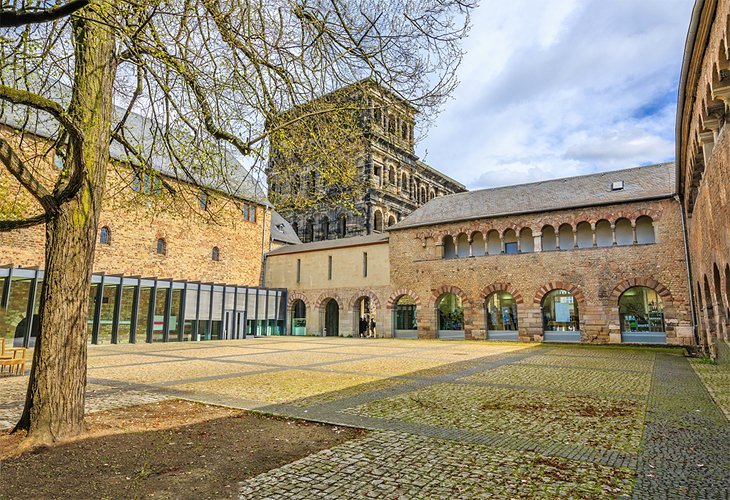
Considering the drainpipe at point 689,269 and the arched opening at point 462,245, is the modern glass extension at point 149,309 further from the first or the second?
the drainpipe at point 689,269

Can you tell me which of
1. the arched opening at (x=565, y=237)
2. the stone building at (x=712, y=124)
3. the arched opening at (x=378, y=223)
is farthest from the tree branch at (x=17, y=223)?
the arched opening at (x=378, y=223)

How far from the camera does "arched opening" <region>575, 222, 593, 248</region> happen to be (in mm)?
21781

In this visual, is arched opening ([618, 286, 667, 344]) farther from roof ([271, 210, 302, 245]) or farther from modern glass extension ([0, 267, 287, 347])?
roof ([271, 210, 302, 245])

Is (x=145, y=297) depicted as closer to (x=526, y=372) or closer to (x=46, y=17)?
(x=526, y=372)

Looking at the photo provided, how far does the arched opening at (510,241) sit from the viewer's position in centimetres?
2381

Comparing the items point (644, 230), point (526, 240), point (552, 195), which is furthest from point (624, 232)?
point (526, 240)

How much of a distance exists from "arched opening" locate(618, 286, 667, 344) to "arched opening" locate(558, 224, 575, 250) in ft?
10.8

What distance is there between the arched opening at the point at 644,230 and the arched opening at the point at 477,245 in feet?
23.6

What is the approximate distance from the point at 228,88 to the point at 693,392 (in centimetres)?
935

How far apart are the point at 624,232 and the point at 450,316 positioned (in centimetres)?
997

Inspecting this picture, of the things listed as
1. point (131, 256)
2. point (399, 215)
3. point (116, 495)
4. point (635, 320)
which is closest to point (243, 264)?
point (131, 256)

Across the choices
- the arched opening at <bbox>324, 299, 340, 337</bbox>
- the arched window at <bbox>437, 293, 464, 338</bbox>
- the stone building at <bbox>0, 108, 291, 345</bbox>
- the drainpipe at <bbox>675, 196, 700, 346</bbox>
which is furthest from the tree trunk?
the arched opening at <bbox>324, 299, 340, 337</bbox>

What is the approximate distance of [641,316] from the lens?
20.4m

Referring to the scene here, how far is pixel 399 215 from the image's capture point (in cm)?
4269
